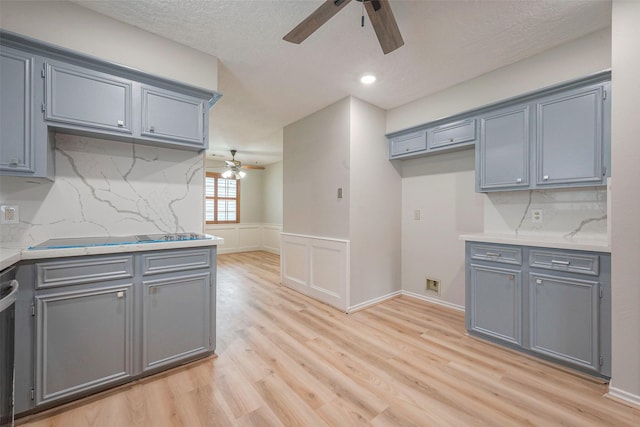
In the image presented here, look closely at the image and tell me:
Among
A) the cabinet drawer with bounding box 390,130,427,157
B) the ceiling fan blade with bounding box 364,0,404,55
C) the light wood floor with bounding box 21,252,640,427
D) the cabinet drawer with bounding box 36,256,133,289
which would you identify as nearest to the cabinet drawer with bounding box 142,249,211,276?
the cabinet drawer with bounding box 36,256,133,289

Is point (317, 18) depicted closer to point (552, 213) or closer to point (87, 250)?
point (87, 250)

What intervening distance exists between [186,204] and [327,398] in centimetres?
201

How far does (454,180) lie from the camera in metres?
3.41

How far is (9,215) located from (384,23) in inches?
108

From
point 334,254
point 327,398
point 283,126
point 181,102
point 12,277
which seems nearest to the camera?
point 12,277

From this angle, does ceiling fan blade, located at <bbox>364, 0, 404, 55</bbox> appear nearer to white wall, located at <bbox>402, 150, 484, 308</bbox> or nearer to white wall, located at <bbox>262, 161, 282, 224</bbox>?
white wall, located at <bbox>402, 150, 484, 308</bbox>

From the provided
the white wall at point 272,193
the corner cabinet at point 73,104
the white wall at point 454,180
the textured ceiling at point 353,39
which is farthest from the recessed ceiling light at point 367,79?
the white wall at point 272,193

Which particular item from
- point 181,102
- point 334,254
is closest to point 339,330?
point 334,254

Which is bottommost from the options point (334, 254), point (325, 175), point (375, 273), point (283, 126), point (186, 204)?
point (375, 273)

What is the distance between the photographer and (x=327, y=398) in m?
1.82

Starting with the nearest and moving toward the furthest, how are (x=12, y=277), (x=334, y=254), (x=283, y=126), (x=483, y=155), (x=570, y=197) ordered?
(x=12, y=277), (x=570, y=197), (x=483, y=155), (x=334, y=254), (x=283, y=126)

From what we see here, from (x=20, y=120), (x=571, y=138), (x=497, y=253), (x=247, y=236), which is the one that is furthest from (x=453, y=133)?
(x=247, y=236)

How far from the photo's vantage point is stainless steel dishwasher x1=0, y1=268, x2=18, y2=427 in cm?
133

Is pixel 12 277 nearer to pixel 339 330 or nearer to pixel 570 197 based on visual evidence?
pixel 339 330
